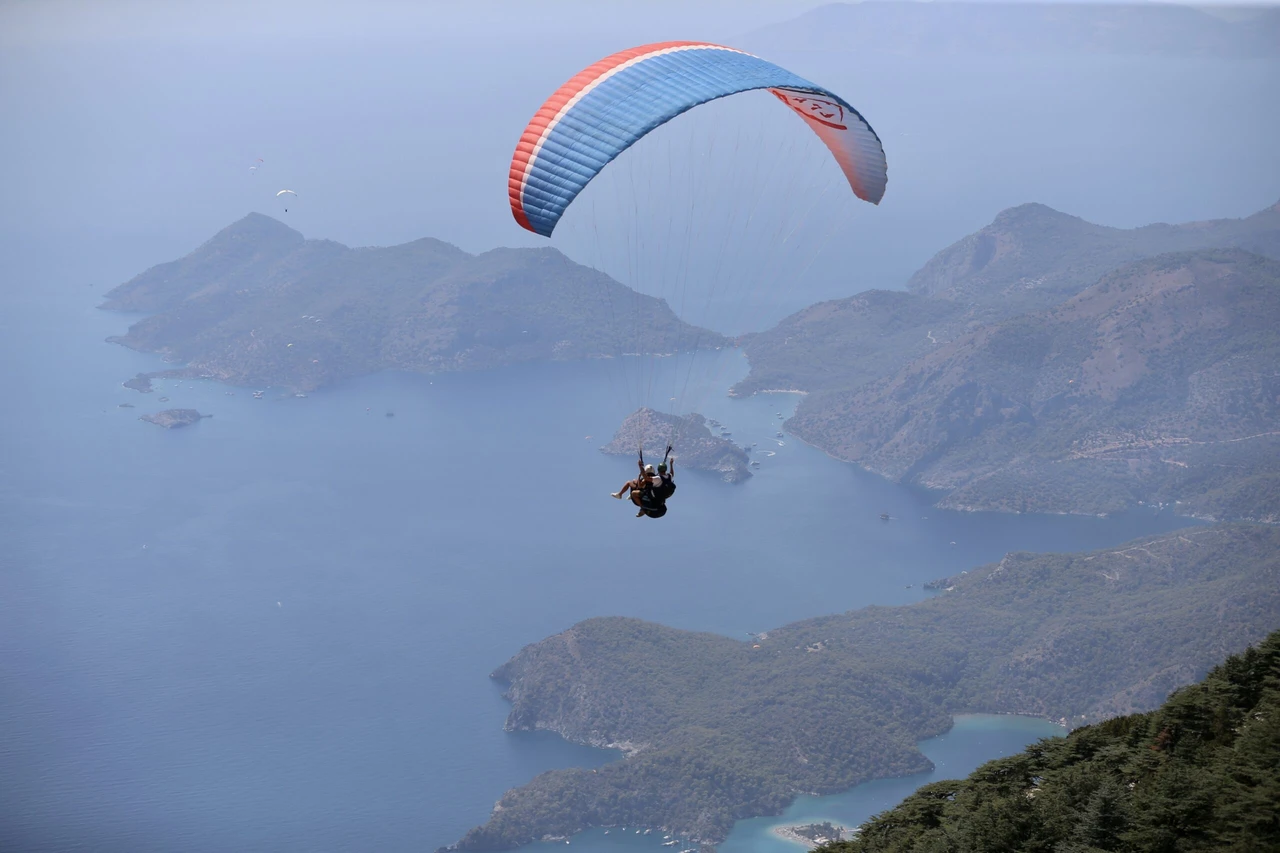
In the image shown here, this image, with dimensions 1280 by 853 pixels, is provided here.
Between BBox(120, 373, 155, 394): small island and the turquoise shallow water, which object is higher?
BBox(120, 373, 155, 394): small island

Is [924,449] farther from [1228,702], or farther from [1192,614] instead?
[1228,702]

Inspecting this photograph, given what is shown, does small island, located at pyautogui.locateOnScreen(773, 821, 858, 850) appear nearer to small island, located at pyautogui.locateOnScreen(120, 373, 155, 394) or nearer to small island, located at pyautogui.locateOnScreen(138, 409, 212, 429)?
small island, located at pyautogui.locateOnScreen(138, 409, 212, 429)

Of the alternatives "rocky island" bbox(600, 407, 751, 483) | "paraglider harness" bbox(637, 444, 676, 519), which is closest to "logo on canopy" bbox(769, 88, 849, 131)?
"paraglider harness" bbox(637, 444, 676, 519)

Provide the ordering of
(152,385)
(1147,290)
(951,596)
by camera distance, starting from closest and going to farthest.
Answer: (951,596)
(1147,290)
(152,385)

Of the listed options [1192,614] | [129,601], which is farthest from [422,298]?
[1192,614]

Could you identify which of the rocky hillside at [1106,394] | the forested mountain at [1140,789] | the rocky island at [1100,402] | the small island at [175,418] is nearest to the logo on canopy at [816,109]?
the forested mountain at [1140,789]

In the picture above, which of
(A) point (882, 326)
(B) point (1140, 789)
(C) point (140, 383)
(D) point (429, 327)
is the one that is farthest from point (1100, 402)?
(B) point (1140, 789)

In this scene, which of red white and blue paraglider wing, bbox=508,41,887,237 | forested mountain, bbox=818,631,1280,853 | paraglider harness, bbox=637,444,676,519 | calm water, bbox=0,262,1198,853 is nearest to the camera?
forested mountain, bbox=818,631,1280,853

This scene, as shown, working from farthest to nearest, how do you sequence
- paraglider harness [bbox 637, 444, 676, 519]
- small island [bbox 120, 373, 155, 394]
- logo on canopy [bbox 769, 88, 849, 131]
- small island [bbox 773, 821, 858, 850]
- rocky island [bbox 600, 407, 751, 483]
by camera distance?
small island [bbox 120, 373, 155, 394] → rocky island [bbox 600, 407, 751, 483] → small island [bbox 773, 821, 858, 850] → logo on canopy [bbox 769, 88, 849, 131] → paraglider harness [bbox 637, 444, 676, 519]
